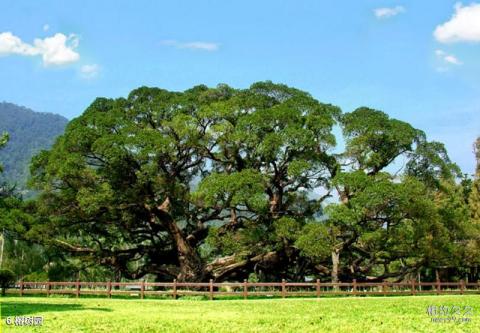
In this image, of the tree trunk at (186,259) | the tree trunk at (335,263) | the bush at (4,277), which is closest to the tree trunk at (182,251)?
the tree trunk at (186,259)

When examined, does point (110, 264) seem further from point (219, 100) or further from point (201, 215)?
point (219, 100)

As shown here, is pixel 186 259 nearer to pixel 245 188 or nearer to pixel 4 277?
pixel 245 188

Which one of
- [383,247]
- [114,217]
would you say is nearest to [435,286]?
[383,247]

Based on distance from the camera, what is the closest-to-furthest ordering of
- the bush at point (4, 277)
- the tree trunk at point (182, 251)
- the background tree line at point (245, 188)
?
the bush at point (4, 277)
the background tree line at point (245, 188)
the tree trunk at point (182, 251)

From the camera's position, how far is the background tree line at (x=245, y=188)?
27.8 m

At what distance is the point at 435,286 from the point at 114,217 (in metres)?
18.5

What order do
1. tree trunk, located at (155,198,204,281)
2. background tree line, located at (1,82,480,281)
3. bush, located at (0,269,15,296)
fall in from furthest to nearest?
tree trunk, located at (155,198,204,281) → background tree line, located at (1,82,480,281) → bush, located at (0,269,15,296)

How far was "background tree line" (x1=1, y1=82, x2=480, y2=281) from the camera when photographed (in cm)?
2783

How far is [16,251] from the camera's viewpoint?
37.1m

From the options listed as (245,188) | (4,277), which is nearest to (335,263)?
(245,188)

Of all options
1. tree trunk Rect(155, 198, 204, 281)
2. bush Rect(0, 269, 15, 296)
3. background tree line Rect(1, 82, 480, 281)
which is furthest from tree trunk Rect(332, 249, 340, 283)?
bush Rect(0, 269, 15, 296)

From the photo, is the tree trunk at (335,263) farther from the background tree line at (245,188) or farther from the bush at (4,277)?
the bush at (4,277)

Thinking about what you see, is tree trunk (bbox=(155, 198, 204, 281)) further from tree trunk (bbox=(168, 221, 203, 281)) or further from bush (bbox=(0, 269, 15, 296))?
bush (bbox=(0, 269, 15, 296))

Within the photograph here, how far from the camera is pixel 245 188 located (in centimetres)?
2702
